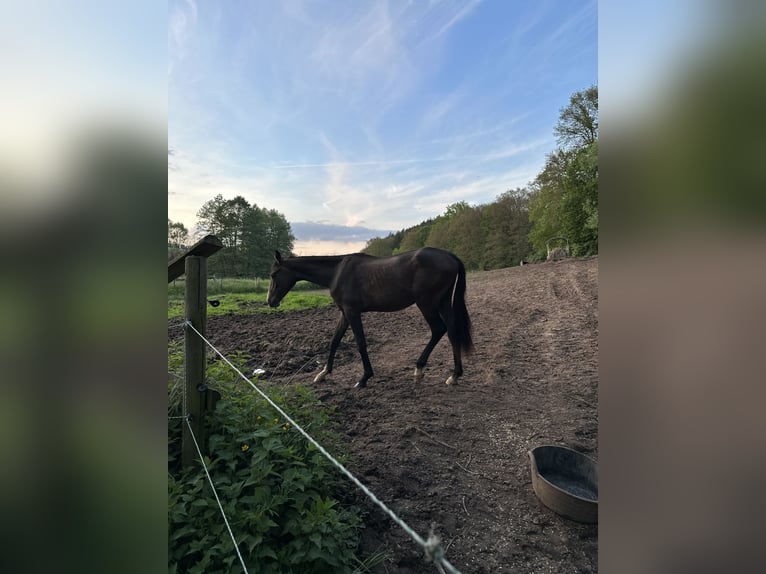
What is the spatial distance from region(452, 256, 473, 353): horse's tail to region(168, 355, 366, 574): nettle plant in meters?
2.95

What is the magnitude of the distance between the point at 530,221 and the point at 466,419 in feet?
68.8

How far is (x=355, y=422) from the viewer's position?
3.99 meters

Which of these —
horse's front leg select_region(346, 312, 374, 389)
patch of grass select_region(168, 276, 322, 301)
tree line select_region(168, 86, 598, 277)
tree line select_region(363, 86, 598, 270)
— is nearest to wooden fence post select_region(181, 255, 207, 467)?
horse's front leg select_region(346, 312, 374, 389)

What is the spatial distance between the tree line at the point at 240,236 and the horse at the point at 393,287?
10.9 meters

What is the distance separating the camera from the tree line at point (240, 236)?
1623 cm

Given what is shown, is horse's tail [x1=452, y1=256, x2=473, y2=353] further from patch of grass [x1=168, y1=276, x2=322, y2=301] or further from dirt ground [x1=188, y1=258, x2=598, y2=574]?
patch of grass [x1=168, y1=276, x2=322, y2=301]

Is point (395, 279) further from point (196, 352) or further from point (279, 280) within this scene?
point (196, 352)

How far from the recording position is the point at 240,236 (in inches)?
655

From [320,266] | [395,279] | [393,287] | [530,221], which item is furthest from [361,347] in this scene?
[530,221]
